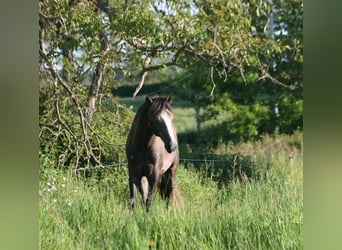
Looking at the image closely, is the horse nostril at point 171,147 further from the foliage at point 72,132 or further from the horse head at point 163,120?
the foliage at point 72,132

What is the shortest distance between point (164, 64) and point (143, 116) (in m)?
0.37

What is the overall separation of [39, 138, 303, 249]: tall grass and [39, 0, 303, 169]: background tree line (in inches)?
7.8

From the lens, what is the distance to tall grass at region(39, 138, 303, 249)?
3627mm

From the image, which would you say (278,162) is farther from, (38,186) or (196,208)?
(38,186)

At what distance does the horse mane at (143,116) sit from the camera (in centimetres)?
358

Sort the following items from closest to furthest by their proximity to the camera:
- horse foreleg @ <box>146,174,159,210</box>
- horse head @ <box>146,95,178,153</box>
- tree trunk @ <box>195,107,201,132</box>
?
horse head @ <box>146,95,178,153</box> → horse foreleg @ <box>146,174,159,210</box> → tree trunk @ <box>195,107,201,132</box>

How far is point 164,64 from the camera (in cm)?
379

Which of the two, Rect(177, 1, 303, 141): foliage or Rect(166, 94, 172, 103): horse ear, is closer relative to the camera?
Rect(166, 94, 172, 103): horse ear

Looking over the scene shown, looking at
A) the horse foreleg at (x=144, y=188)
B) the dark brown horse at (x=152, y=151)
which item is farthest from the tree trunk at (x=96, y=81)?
the horse foreleg at (x=144, y=188)

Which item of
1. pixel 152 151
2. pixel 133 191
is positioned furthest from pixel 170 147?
pixel 133 191

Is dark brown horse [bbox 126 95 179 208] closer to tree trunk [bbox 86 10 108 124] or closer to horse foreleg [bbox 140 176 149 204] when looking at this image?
horse foreleg [bbox 140 176 149 204]

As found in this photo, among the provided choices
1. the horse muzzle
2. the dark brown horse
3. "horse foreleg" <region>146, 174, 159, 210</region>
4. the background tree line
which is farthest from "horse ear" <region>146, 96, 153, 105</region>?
"horse foreleg" <region>146, 174, 159, 210</region>

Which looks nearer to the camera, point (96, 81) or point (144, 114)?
point (144, 114)

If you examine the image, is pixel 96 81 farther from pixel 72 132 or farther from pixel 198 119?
pixel 198 119
